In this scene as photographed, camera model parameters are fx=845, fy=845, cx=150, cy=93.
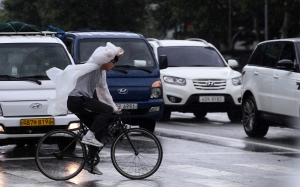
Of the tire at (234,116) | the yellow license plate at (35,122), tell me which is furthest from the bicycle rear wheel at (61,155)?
the tire at (234,116)

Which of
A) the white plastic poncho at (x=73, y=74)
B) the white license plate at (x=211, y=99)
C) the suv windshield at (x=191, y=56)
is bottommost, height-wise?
the white license plate at (x=211, y=99)

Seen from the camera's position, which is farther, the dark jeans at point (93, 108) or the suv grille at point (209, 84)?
the suv grille at point (209, 84)

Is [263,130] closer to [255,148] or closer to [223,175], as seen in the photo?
[255,148]

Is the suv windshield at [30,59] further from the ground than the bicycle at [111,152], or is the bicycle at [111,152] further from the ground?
the suv windshield at [30,59]

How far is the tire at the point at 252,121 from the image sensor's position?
15.5 metres

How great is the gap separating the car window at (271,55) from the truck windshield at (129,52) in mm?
2185

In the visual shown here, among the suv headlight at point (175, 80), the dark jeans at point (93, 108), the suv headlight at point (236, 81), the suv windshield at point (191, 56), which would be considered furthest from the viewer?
the suv windshield at point (191, 56)

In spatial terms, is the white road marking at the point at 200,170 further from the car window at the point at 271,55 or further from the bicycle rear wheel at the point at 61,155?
the car window at the point at 271,55

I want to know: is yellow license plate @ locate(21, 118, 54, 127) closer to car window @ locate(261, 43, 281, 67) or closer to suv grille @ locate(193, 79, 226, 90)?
car window @ locate(261, 43, 281, 67)

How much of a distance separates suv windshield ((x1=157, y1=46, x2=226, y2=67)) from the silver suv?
12.8 feet

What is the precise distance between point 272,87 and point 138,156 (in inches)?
205

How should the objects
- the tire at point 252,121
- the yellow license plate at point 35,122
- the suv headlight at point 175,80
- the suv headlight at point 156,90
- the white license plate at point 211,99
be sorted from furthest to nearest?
1. the suv headlight at point 175,80
2. the white license plate at point 211,99
3. the suv headlight at point 156,90
4. the tire at point 252,121
5. the yellow license plate at point 35,122

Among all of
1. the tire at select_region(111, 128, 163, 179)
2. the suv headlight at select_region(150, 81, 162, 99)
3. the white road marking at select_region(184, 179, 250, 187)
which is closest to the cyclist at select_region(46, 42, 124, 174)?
the tire at select_region(111, 128, 163, 179)

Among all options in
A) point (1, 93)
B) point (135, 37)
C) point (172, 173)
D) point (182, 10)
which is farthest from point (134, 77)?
point (182, 10)
